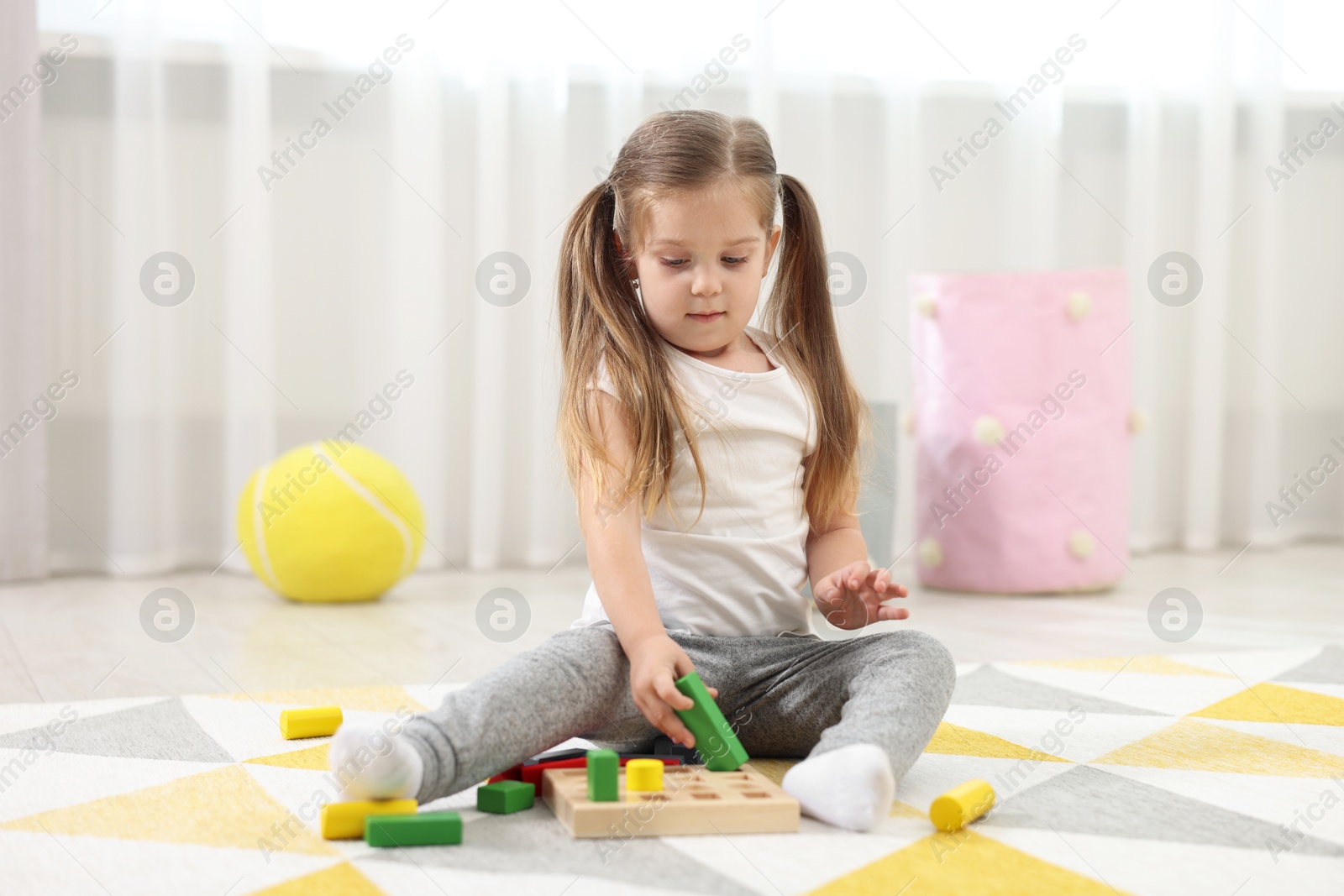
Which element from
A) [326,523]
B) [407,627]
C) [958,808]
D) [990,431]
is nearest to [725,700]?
[958,808]

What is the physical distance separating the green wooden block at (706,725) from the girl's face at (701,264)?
0.26 meters

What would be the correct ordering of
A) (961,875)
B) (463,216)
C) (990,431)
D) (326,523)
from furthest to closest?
(463,216), (990,431), (326,523), (961,875)

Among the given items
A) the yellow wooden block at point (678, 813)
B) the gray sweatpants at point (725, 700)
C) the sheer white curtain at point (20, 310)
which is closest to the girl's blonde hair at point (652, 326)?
the gray sweatpants at point (725, 700)

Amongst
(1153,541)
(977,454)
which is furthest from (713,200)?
(1153,541)

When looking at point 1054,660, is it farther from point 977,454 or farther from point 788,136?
point 788,136

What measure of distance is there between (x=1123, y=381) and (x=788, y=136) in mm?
656

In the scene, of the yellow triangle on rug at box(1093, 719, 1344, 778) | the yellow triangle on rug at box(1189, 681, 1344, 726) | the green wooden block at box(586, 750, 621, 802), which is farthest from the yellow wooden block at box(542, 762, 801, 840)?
the yellow triangle on rug at box(1189, 681, 1344, 726)

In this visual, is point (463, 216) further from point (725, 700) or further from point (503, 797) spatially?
point (503, 797)

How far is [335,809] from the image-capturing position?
26.1 inches

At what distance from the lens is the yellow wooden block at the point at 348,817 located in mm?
664

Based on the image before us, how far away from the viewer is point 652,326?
92 cm

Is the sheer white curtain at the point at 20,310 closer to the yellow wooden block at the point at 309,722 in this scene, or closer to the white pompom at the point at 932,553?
the yellow wooden block at the point at 309,722

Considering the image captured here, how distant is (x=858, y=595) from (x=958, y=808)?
0.18 meters

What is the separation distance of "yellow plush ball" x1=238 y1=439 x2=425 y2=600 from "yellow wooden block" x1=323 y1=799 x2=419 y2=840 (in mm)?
954
